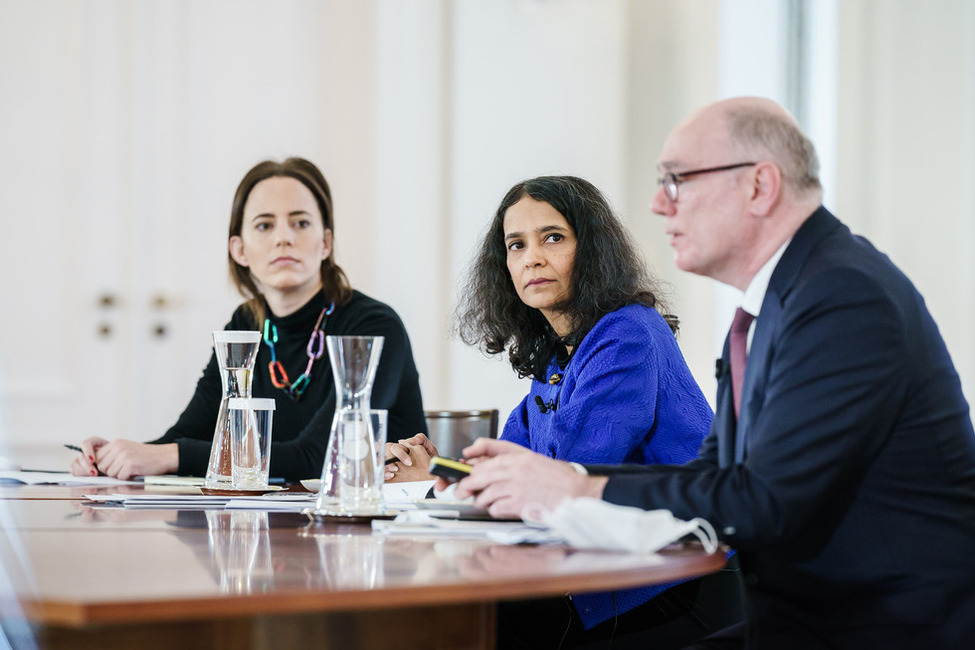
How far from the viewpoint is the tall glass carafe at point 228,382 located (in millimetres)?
1924

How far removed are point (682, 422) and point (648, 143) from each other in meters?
2.03

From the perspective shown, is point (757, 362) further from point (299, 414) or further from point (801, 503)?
point (299, 414)

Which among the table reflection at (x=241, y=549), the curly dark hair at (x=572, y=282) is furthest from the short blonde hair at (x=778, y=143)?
the table reflection at (x=241, y=549)

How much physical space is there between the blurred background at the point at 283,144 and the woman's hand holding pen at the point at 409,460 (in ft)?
5.37

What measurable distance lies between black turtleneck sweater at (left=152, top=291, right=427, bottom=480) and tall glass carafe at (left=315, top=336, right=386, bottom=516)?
95cm

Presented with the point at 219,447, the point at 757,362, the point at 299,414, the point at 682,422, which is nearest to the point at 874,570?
the point at 757,362

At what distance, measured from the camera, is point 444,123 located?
3.93 meters

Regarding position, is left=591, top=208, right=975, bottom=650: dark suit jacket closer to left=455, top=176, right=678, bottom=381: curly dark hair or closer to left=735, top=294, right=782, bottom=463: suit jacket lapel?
left=735, top=294, right=782, bottom=463: suit jacket lapel

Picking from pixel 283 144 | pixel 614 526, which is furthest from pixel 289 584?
pixel 283 144

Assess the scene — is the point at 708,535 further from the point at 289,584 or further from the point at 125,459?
the point at 125,459

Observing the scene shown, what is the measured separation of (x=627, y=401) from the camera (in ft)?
6.37

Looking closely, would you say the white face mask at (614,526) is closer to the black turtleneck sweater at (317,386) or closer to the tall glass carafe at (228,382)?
the tall glass carafe at (228,382)

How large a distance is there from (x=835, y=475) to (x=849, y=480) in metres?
0.05

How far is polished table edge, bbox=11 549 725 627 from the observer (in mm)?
857
